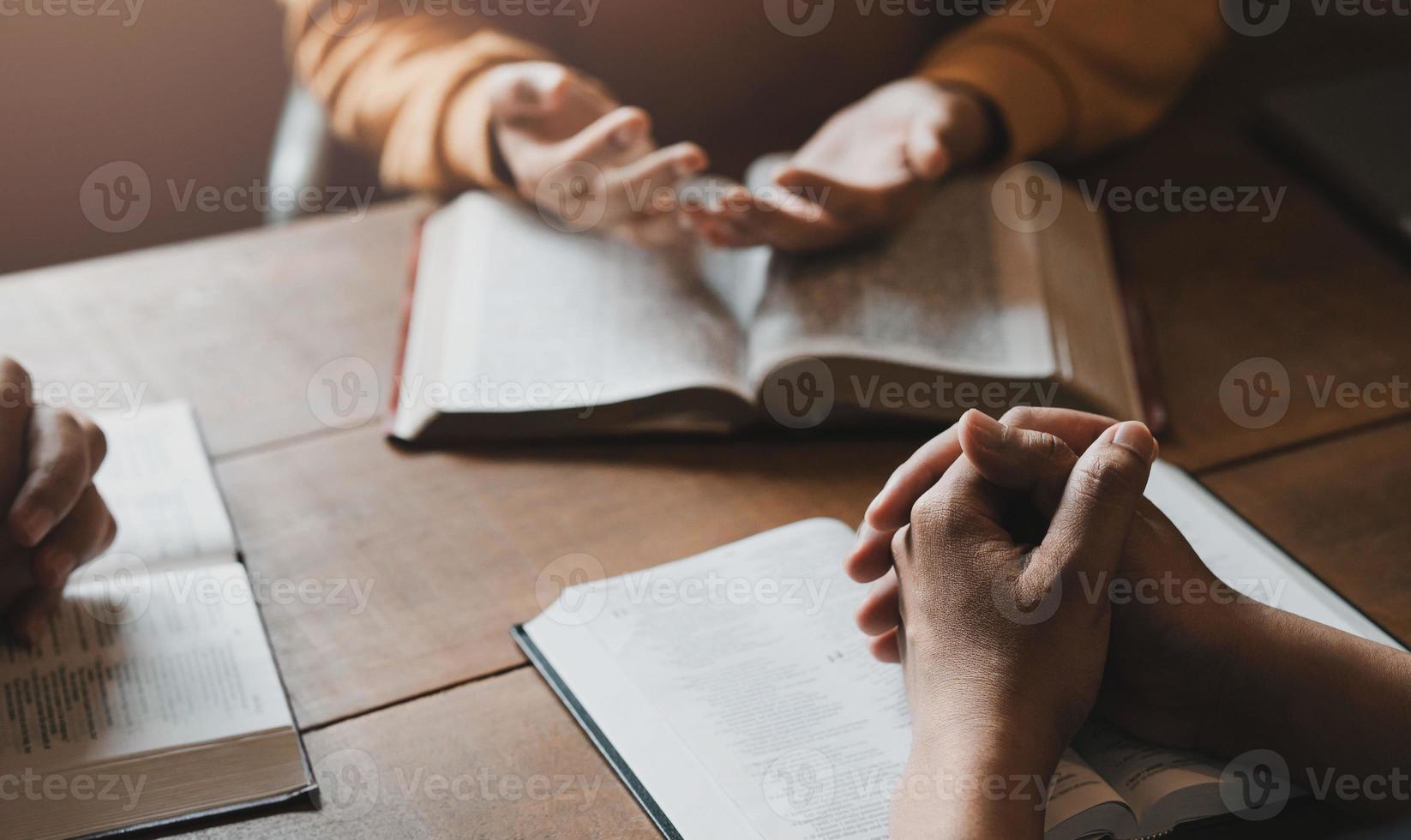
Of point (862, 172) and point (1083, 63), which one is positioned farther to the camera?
point (1083, 63)

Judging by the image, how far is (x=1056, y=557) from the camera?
712 millimetres

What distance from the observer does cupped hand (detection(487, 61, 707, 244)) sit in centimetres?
122

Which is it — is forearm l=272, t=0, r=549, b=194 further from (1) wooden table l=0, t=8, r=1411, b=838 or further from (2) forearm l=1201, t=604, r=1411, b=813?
(2) forearm l=1201, t=604, r=1411, b=813

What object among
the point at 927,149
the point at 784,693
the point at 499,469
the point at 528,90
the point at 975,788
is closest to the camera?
the point at 975,788

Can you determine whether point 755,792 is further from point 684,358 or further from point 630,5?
point 630,5

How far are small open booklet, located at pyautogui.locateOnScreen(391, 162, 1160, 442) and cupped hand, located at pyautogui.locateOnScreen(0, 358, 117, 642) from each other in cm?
26

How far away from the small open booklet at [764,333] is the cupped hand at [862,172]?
0.03 meters

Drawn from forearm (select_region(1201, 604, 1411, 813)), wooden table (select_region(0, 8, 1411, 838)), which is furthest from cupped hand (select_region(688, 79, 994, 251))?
forearm (select_region(1201, 604, 1411, 813))

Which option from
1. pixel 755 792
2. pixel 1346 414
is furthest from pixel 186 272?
pixel 1346 414

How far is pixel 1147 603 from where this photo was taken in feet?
2.42

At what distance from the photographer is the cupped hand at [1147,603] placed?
2.38 ft

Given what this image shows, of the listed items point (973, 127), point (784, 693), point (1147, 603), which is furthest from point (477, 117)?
point (1147, 603)

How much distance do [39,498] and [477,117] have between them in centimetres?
63

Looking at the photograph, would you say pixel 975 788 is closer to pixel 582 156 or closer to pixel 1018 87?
pixel 582 156
